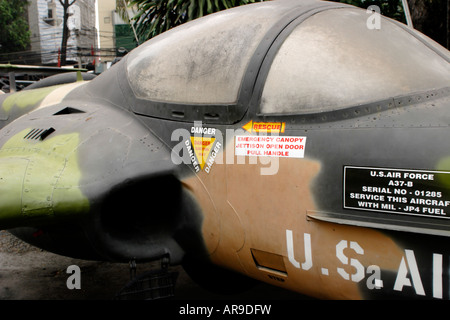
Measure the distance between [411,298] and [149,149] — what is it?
1969 millimetres

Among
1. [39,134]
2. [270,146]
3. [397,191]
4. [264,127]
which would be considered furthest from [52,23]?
[397,191]

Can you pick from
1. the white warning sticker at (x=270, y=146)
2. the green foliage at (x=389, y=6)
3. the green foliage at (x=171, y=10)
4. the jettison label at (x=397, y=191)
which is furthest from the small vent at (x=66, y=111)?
the green foliage at (x=389, y=6)

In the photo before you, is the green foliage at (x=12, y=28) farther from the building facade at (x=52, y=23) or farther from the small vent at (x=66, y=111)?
the small vent at (x=66, y=111)

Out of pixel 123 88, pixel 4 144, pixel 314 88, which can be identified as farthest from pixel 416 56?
pixel 4 144

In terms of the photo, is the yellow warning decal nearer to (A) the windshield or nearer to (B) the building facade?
(A) the windshield

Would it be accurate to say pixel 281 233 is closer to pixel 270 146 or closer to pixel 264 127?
pixel 270 146

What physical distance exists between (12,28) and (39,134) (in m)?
37.6

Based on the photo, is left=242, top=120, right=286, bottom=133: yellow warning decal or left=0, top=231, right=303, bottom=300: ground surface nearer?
left=242, top=120, right=286, bottom=133: yellow warning decal

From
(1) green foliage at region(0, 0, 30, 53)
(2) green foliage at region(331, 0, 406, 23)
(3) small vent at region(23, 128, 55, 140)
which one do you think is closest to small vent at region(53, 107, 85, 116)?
(3) small vent at region(23, 128, 55, 140)

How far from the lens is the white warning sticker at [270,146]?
8.61 feet

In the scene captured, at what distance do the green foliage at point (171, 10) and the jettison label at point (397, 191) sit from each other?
750cm

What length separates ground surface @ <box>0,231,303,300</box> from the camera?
14.9 feet

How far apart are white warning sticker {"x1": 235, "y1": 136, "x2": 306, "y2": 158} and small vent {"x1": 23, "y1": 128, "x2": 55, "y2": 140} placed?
5.24 ft
